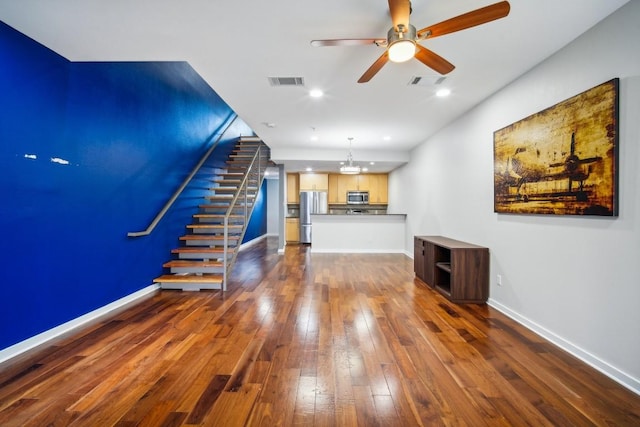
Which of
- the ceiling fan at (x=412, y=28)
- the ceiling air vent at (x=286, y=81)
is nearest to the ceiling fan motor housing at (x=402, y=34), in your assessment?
the ceiling fan at (x=412, y=28)

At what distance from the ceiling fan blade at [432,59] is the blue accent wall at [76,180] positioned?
3.15m

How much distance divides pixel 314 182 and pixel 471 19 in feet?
24.2

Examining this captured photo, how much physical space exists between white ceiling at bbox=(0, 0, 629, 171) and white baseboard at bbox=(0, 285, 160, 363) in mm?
2521

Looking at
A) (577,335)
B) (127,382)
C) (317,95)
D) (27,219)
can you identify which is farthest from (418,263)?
(27,219)

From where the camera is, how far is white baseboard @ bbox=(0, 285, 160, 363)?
211 cm

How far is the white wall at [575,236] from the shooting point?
1799mm

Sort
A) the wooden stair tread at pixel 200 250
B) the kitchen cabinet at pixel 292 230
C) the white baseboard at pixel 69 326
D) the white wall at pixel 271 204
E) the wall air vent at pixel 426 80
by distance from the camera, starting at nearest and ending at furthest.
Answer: the white baseboard at pixel 69 326
the wall air vent at pixel 426 80
the wooden stair tread at pixel 200 250
the kitchen cabinet at pixel 292 230
the white wall at pixel 271 204

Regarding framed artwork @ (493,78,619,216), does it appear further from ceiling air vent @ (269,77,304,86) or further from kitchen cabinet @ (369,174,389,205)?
kitchen cabinet @ (369,174,389,205)

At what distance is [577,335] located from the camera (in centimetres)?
216

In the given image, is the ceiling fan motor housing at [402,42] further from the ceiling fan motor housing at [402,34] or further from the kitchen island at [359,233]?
the kitchen island at [359,233]

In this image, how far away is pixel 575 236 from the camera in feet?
7.22

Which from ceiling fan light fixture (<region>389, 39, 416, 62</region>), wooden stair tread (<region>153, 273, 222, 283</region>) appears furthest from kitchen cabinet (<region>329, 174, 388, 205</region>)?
ceiling fan light fixture (<region>389, 39, 416, 62</region>)

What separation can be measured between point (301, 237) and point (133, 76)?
6.46 m

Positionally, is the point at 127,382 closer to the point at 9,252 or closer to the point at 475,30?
the point at 9,252
